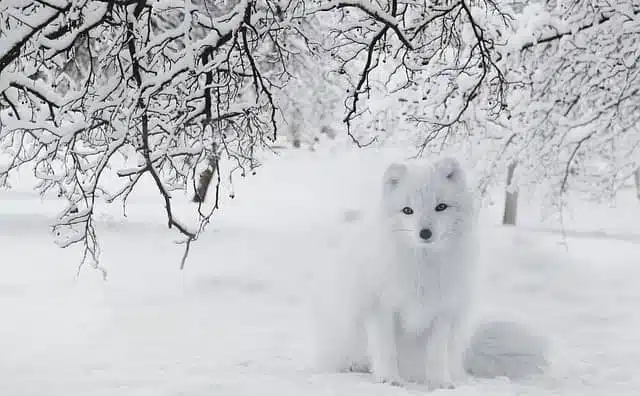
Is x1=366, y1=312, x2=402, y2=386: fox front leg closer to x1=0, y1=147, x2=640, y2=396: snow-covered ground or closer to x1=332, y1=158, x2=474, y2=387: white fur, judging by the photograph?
x1=332, y1=158, x2=474, y2=387: white fur

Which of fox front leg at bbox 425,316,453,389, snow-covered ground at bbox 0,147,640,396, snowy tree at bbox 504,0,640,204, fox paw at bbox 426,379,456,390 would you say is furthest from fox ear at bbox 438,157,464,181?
snowy tree at bbox 504,0,640,204

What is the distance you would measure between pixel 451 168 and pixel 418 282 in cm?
73

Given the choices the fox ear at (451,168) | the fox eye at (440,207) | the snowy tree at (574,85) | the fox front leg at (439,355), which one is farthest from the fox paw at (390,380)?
the snowy tree at (574,85)

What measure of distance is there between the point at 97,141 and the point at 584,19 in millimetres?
5058

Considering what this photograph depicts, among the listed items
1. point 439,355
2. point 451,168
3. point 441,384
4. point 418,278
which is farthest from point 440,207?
point 441,384

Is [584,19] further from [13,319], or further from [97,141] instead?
[13,319]

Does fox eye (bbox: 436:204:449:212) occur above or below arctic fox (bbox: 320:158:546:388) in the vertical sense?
above

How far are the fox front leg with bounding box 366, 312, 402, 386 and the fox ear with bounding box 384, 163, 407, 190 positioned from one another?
82 cm

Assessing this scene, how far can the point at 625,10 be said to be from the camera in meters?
6.93

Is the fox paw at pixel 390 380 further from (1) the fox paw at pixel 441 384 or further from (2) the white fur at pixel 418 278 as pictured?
(1) the fox paw at pixel 441 384

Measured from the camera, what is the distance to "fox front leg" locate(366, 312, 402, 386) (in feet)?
15.2

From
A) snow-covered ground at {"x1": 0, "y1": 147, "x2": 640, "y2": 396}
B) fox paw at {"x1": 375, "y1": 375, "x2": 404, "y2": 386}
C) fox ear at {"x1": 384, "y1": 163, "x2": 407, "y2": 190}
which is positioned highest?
fox ear at {"x1": 384, "y1": 163, "x2": 407, "y2": 190}

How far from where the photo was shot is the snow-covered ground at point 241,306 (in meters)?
4.75

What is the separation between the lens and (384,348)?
15.2 feet
